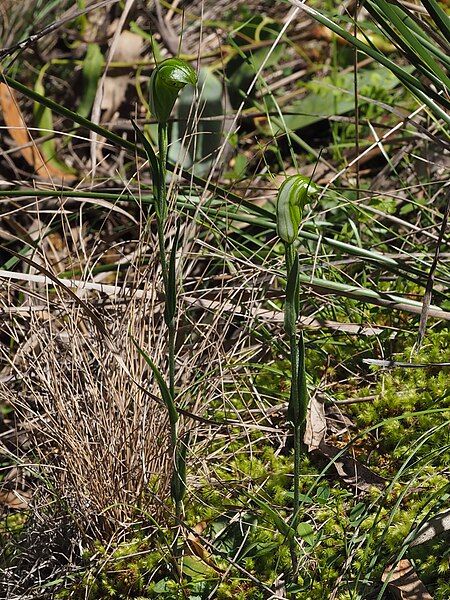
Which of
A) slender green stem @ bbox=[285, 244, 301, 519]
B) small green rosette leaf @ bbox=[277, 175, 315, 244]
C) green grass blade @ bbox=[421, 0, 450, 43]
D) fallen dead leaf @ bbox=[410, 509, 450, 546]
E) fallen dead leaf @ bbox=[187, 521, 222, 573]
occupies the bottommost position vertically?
fallen dead leaf @ bbox=[187, 521, 222, 573]

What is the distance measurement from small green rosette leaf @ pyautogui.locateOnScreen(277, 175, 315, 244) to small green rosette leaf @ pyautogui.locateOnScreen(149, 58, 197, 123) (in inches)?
6.4

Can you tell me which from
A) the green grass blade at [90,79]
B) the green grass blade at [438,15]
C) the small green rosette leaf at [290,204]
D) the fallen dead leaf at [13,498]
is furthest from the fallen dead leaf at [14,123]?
the small green rosette leaf at [290,204]

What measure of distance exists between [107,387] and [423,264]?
0.75 m

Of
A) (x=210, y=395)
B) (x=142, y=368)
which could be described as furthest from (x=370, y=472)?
(x=142, y=368)

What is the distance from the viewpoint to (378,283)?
1919mm

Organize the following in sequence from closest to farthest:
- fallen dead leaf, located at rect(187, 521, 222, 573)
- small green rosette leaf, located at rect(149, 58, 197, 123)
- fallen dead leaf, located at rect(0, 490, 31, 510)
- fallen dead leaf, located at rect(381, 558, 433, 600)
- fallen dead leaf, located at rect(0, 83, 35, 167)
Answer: small green rosette leaf, located at rect(149, 58, 197, 123) → fallen dead leaf, located at rect(381, 558, 433, 600) → fallen dead leaf, located at rect(187, 521, 222, 573) → fallen dead leaf, located at rect(0, 490, 31, 510) → fallen dead leaf, located at rect(0, 83, 35, 167)

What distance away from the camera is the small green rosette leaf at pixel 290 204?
100 centimetres

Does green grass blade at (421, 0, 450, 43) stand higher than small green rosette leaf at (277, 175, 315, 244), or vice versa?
green grass blade at (421, 0, 450, 43)

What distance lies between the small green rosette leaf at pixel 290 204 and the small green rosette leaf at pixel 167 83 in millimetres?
164

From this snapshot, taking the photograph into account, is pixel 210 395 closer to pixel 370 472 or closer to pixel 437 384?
pixel 370 472

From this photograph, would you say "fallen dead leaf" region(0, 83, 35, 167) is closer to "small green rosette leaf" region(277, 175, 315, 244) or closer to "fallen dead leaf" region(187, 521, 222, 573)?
"fallen dead leaf" region(187, 521, 222, 573)

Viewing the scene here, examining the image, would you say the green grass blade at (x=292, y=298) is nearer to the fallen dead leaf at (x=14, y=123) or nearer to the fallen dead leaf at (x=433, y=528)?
the fallen dead leaf at (x=433, y=528)

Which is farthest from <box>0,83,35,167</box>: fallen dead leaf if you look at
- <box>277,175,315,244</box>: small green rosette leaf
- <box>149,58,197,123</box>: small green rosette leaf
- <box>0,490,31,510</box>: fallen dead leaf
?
<box>277,175,315,244</box>: small green rosette leaf

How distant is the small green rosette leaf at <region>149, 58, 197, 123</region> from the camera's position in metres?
1.00
